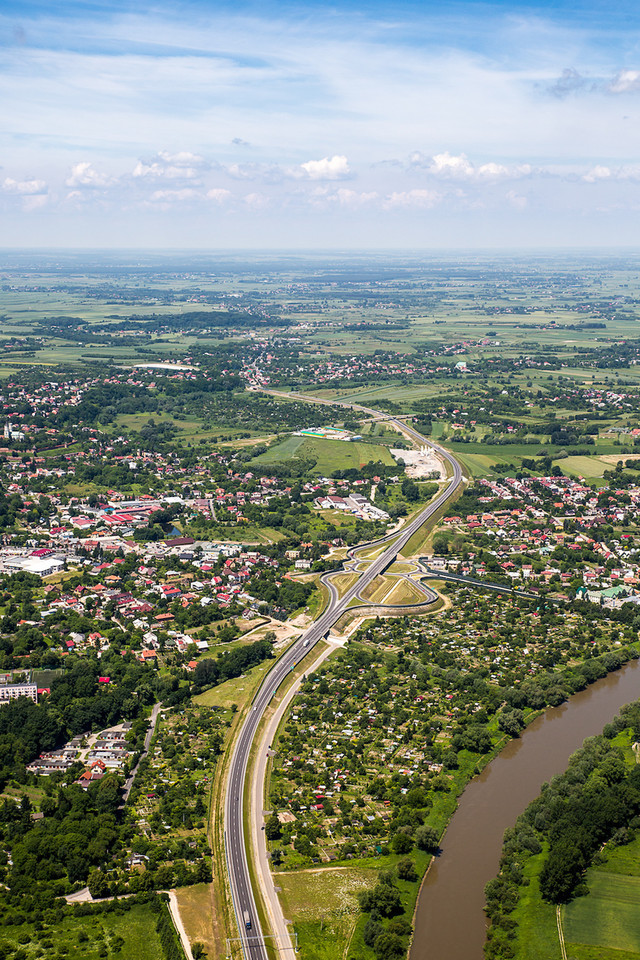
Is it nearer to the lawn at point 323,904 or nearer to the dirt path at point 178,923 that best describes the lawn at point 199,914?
the dirt path at point 178,923

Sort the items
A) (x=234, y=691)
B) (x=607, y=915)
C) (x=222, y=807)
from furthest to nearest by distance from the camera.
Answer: (x=234, y=691) → (x=222, y=807) → (x=607, y=915)

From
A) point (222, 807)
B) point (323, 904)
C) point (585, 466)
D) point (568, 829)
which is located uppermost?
point (585, 466)

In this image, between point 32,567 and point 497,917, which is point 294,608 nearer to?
point 32,567

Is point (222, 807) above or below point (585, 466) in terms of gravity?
below

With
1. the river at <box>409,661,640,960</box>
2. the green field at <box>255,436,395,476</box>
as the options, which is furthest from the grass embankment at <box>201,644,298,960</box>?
the green field at <box>255,436,395,476</box>

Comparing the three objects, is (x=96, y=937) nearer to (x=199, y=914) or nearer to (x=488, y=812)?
(x=199, y=914)

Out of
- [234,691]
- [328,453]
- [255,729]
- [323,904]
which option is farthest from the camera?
[328,453]

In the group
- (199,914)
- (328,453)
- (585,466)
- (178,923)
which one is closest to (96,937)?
(178,923)
